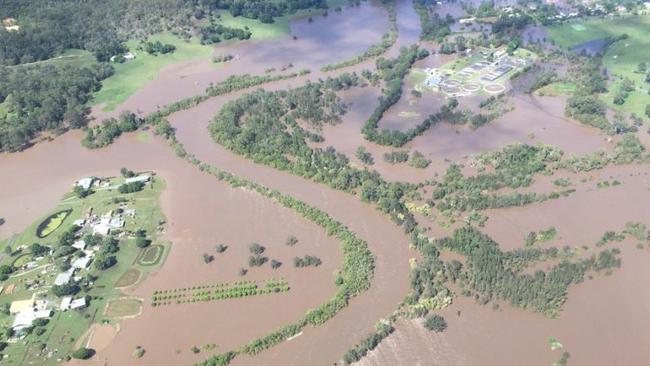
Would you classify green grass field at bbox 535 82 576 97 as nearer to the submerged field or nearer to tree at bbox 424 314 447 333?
the submerged field

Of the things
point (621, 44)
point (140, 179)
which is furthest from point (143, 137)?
point (621, 44)

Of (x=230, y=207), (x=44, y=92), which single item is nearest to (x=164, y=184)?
(x=230, y=207)

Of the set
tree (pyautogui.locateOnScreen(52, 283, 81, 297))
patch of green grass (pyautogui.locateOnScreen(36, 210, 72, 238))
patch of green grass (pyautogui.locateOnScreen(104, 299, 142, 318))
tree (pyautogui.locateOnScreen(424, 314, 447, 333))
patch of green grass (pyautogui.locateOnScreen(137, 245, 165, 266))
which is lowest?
tree (pyautogui.locateOnScreen(424, 314, 447, 333))

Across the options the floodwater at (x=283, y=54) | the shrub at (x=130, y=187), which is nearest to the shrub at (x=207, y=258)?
the shrub at (x=130, y=187)

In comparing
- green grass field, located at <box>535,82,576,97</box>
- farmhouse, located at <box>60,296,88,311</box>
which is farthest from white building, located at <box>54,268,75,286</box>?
green grass field, located at <box>535,82,576,97</box>

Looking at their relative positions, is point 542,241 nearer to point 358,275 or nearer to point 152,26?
point 358,275

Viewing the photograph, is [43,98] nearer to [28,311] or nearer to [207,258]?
[28,311]
